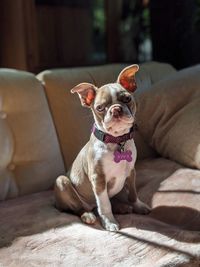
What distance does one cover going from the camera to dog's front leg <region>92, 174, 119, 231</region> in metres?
1.22

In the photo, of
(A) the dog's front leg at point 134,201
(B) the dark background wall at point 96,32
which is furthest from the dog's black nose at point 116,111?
(B) the dark background wall at point 96,32

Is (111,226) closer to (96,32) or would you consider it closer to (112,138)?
(112,138)

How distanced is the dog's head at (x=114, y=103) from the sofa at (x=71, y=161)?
299mm

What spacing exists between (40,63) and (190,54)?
94 centimetres

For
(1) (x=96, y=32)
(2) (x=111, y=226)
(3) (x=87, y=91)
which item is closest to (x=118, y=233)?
(2) (x=111, y=226)

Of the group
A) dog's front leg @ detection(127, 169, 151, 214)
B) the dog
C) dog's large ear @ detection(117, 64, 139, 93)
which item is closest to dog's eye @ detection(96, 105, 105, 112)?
the dog

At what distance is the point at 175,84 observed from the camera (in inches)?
67.8

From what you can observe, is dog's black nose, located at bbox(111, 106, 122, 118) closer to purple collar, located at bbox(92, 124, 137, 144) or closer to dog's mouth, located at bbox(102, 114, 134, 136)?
dog's mouth, located at bbox(102, 114, 134, 136)

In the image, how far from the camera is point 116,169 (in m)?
1.22

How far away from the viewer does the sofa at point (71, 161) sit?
1.09 metres

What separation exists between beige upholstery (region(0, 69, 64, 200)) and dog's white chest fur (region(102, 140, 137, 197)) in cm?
42

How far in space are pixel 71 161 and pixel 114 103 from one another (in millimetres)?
601

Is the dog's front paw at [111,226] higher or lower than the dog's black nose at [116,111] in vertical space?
lower

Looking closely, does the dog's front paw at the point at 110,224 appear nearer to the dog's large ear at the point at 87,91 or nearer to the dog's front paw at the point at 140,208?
the dog's front paw at the point at 140,208
